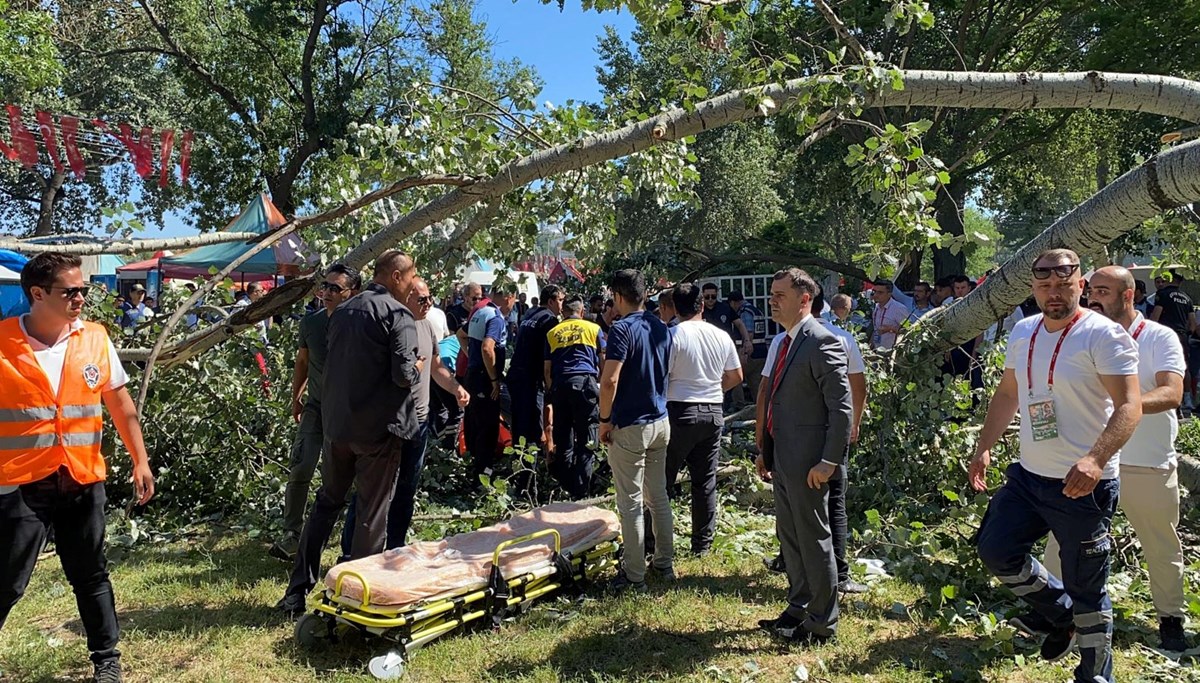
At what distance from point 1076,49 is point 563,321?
13930 mm

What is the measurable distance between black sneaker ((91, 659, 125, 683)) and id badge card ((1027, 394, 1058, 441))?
13.6ft

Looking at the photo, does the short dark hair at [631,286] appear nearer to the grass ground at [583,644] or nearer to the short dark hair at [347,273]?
the short dark hair at [347,273]

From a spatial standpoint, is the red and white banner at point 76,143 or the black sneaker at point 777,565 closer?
the black sneaker at point 777,565

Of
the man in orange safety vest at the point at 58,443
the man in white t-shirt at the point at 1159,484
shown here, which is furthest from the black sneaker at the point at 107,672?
the man in white t-shirt at the point at 1159,484

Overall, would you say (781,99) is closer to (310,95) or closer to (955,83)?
(955,83)

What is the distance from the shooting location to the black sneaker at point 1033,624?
12.8ft

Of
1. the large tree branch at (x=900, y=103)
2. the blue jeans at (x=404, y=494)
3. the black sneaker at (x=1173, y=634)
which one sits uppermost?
the large tree branch at (x=900, y=103)

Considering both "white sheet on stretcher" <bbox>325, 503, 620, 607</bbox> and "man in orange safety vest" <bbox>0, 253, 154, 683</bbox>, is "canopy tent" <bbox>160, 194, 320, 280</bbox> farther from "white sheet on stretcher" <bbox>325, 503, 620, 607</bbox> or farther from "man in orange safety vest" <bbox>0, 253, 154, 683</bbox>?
"man in orange safety vest" <bbox>0, 253, 154, 683</bbox>

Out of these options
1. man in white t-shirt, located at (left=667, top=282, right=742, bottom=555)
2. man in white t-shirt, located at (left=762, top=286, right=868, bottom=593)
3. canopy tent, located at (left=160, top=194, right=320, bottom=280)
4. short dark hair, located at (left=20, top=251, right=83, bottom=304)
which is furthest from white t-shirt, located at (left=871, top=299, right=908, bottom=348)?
canopy tent, located at (left=160, top=194, right=320, bottom=280)

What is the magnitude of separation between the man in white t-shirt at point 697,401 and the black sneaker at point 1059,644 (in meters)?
2.27

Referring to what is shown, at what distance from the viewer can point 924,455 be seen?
6266 mm

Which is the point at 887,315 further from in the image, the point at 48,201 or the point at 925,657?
the point at 48,201

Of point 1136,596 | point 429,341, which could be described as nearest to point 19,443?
point 429,341

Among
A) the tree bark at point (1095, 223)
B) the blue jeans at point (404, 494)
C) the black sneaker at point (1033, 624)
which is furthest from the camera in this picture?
the blue jeans at point (404, 494)
